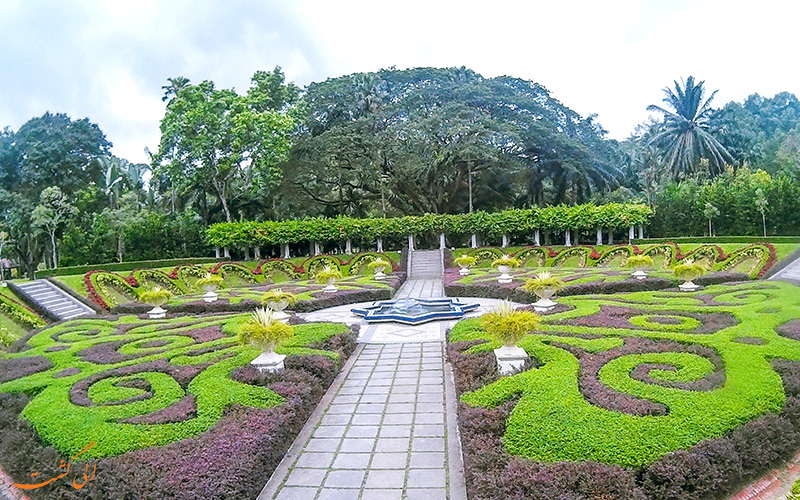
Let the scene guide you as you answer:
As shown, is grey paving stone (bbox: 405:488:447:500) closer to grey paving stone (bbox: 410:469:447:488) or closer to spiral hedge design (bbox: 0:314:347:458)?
grey paving stone (bbox: 410:469:447:488)

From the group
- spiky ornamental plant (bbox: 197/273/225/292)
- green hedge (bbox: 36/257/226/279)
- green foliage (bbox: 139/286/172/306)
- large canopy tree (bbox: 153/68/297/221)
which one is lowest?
green foliage (bbox: 139/286/172/306)

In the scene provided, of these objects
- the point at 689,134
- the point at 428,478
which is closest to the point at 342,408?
the point at 428,478

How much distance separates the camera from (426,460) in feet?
14.0

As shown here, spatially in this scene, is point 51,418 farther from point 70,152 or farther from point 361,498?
point 70,152

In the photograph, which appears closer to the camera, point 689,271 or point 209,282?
point 689,271

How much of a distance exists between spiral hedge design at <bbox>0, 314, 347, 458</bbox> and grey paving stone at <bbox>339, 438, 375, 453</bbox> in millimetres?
865

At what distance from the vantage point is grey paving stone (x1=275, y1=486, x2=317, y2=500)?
3785mm

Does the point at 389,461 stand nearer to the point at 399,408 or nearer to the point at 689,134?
the point at 399,408

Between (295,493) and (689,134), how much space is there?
117ft

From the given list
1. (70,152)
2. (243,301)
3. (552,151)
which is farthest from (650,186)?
(70,152)

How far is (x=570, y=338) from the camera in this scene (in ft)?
22.3

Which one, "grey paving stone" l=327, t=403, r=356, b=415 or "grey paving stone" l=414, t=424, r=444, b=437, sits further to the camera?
"grey paving stone" l=327, t=403, r=356, b=415

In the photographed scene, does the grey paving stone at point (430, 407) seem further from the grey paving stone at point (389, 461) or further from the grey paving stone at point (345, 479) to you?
the grey paving stone at point (345, 479)

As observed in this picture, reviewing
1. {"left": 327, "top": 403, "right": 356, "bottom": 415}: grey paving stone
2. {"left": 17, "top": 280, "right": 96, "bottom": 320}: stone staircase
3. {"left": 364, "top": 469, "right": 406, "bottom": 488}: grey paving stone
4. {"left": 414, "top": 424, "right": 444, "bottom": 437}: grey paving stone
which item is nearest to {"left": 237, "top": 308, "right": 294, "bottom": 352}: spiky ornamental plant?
{"left": 327, "top": 403, "right": 356, "bottom": 415}: grey paving stone
